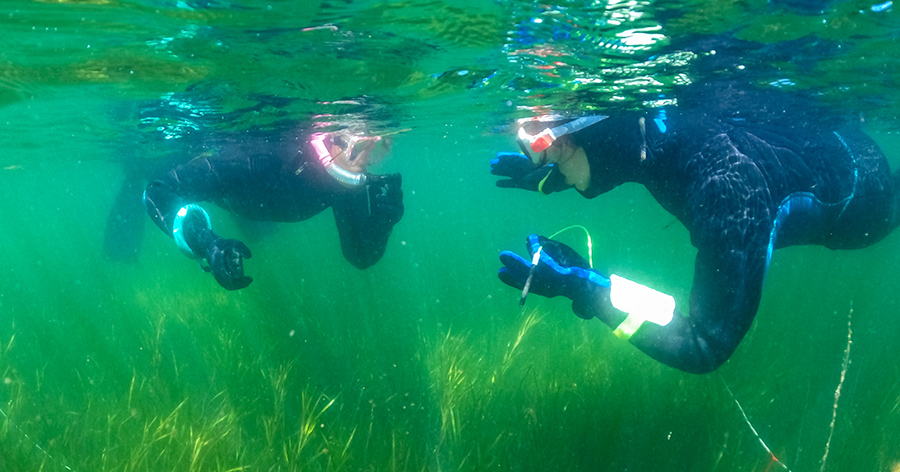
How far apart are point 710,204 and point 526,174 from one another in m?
2.79

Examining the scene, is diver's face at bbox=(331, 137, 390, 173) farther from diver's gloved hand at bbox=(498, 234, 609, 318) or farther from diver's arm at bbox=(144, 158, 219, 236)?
diver's gloved hand at bbox=(498, 234, 609, 318)

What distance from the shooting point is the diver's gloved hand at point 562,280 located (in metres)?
3.46

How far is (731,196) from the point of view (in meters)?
3.20

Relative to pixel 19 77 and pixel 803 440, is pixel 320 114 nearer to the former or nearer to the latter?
pixel 19 77

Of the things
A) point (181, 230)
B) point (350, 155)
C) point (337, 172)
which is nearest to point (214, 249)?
point (181, 230)

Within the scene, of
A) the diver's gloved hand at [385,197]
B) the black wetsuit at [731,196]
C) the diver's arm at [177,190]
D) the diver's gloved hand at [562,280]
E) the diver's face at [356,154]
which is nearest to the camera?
the black wetsuit at [731,196]

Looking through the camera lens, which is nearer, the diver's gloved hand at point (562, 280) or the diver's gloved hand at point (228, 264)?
the diver's gloved hand at point (562, 280)

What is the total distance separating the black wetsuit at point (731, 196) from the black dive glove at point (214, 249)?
353 centimetres

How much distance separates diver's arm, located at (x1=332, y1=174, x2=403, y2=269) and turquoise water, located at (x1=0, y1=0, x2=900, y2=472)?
76.6 inches

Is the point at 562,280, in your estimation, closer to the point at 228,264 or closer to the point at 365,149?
the point at 228,264

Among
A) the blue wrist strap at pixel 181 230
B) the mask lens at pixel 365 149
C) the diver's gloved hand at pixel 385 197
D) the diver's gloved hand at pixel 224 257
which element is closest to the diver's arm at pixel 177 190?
the blue wrist strap at pixel 181 230

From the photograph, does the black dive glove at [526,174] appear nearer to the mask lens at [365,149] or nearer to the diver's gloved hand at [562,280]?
the diver's gloved hand at [562,280]

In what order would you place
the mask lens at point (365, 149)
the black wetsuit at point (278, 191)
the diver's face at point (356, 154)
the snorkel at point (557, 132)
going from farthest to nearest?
the mask lens at point (365, 149)
the diver's face at point (356, 154)
the black wetsuit at point (278, 191)
the snorkel at point (557, 132)

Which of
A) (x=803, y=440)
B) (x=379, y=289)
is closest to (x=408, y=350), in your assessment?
(x=379, y=289)
